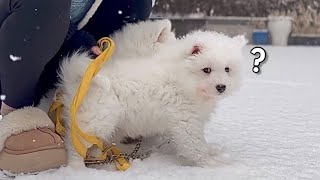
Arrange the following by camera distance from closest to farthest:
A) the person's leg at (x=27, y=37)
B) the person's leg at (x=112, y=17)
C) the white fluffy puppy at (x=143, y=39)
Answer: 1. the person's leg at (x=27, y=37)
2. the white fluffy puppy at (x=143, y=39)
3. the person's leg at (x=112, y=17)

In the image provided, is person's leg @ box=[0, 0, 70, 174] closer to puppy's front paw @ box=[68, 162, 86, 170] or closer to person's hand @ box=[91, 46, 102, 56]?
puppy's front paw @ box=[68, 162, 86, 170]

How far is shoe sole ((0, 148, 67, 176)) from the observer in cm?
97

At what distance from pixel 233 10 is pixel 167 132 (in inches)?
285

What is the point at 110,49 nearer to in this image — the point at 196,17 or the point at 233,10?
the point at 196,17

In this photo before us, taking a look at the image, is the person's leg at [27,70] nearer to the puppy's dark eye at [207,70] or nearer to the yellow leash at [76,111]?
the yellow leash at [76,111]

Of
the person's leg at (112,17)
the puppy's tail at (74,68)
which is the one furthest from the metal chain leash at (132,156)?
the person's leg at (112,17)

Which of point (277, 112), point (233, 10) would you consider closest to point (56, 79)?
point (277, 112)

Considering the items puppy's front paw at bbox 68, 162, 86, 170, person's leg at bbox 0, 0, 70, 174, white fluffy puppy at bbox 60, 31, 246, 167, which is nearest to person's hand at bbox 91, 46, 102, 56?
white fluffy puppy at bbox 60, 31, 246, 167

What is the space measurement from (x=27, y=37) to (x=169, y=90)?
324 mm

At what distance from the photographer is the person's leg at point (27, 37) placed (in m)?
0.96

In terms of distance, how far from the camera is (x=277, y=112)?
1775mm

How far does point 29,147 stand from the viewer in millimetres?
981

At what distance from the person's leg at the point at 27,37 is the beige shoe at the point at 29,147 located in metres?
0.06

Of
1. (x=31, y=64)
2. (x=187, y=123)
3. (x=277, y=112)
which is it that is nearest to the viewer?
(x=31, y=64)
